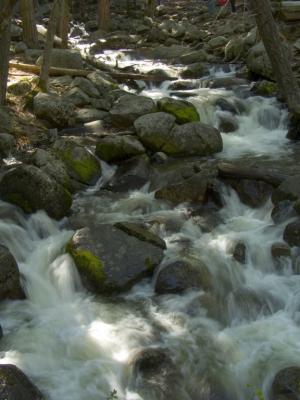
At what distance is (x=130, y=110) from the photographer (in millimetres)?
11625

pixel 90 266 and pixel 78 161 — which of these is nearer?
pixel 90 266

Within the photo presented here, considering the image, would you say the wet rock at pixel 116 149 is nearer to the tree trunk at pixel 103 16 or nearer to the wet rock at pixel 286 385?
the wet rock at pixel 286 385

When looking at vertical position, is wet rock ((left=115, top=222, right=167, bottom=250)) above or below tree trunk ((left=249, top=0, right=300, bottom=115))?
below

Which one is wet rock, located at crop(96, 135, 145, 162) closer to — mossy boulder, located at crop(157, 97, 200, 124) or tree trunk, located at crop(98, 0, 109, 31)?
mossy boulder, located at crop(157, 97, 200, 124)

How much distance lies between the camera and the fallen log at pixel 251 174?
8.41m

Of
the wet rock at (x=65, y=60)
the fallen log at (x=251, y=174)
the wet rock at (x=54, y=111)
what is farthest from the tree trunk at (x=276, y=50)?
the wet rock at (x=65, y=60)

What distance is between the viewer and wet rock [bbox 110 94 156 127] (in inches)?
453

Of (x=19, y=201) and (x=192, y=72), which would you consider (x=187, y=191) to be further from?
(x=192, y=72)

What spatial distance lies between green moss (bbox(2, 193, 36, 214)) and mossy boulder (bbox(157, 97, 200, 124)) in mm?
4634

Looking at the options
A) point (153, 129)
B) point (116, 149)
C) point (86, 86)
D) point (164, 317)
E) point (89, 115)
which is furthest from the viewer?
point (86, 86)

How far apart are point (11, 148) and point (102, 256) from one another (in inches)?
162

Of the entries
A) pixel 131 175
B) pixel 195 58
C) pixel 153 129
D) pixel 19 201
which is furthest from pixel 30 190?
pixel 195 58

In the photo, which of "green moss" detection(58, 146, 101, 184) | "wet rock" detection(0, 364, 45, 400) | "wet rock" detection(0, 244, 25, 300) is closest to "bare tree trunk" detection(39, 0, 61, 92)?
"green moss" detection(58, 146, 101, 184)

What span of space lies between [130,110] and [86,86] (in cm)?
218
